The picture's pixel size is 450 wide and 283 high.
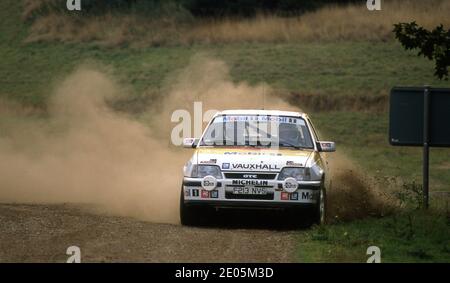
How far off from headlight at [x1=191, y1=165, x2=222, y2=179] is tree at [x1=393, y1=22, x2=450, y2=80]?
2.97m

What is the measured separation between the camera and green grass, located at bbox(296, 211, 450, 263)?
39.9 ft

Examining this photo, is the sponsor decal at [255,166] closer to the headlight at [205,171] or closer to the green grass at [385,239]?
the headlight at [205,171]

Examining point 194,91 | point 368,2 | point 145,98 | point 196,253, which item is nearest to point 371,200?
point 196,253

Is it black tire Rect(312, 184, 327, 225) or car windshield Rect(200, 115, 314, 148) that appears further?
car windshield Rect(200, 115, 314, 148)

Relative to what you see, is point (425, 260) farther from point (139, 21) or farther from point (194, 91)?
point (139, 21)

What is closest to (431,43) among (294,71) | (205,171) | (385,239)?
(385,239)

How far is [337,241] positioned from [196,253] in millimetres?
2134

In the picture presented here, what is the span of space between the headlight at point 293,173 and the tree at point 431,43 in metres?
2.17

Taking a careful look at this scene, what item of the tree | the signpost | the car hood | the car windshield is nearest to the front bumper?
the car hood

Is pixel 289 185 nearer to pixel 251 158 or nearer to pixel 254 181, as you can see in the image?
pixel 254 181

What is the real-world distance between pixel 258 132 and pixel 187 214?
175cm

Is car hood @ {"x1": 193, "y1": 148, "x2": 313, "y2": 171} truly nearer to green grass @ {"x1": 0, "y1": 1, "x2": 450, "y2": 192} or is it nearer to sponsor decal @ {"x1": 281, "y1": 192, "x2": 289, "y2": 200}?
sponsor decal @ {"x1": 281, "y1": 192, "x2": 289, "y2": 200}

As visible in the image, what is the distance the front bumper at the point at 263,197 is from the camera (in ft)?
45.8

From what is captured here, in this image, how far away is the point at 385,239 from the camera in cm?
1341
